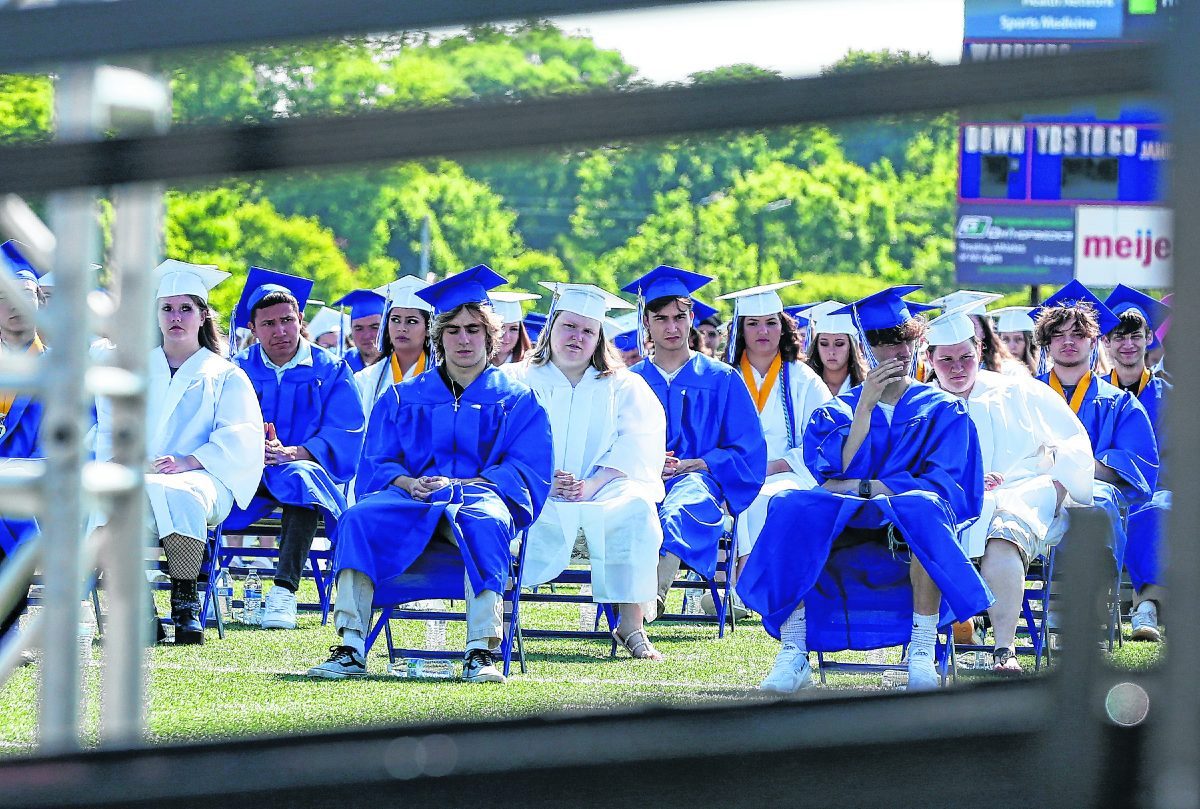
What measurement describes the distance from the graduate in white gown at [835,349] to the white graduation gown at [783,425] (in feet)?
0.46

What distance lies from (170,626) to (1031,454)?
14.4 ft

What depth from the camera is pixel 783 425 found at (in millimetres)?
9695

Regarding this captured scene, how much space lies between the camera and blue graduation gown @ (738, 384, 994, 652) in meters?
6.55

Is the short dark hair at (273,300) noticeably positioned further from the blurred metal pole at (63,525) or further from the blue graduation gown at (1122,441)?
the blurred metal pole at (63,525)

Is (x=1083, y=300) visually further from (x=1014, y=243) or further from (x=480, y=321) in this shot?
(x=1014, y=243)

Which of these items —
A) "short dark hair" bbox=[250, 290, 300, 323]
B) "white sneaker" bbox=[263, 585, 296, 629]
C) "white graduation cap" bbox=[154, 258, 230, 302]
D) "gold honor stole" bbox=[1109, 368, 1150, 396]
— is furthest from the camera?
"gold honor stole" bbox=[1109, 368, 1150, 396]

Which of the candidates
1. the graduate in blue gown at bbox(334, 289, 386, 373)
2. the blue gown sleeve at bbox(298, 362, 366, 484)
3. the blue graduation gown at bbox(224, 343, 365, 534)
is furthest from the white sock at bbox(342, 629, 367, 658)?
the graduate in blue gown at bbox(334, 289, 386, 373)

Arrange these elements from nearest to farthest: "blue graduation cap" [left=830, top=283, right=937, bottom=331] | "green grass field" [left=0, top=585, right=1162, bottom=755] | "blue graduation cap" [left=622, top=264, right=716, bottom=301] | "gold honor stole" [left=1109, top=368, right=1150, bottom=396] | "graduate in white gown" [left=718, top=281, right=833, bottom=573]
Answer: "green grass field" [left=0, top=585, right=1162, bottom=755], "blue graduation cap" [left=830, top=283, right=937, bottom=331], "blue graduation cap" [left=622, top=264, right=716, bottom=301], "gold honor stole" [left=1109, top=368, right=1150, bottom=396], "graduate in white gown" [left=718, top=281, right=833, bottom=573]

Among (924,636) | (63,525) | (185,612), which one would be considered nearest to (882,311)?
(924,636)

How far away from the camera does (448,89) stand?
1324 millimetres

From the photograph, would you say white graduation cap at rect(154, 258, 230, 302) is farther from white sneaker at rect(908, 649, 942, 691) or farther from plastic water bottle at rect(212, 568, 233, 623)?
white sneaker at rect(908, 649, 942, 691)

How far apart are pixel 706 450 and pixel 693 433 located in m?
0.13

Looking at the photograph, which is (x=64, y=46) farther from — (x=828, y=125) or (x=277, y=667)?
(x=277, y=667)

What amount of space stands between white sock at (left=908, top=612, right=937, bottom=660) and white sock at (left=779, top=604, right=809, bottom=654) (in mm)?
445
